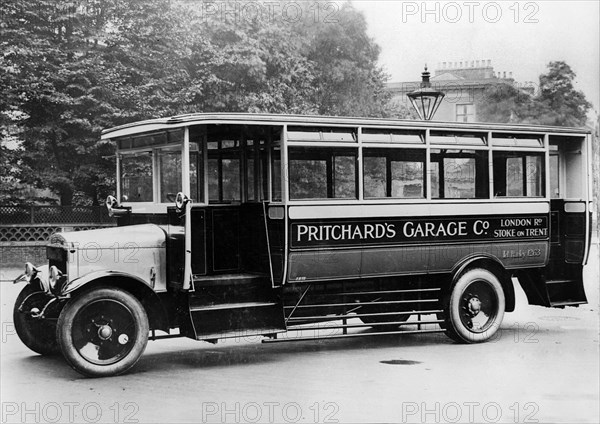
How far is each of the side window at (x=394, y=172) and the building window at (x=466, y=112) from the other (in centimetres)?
1759

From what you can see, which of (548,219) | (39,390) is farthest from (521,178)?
(39,390)

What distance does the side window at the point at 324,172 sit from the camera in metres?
9.09

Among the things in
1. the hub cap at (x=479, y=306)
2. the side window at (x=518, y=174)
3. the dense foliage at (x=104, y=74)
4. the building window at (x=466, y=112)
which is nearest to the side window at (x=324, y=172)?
the hub cap at (x=479, y=306)

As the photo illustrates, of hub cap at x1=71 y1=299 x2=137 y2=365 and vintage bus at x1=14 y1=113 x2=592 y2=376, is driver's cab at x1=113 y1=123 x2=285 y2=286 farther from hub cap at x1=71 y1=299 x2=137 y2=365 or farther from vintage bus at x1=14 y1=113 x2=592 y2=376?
hub cap at x1=71 y1=299 x2=137 y2=365

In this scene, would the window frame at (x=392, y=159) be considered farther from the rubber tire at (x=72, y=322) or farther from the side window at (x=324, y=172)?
the rubber tire at (x=72, y=322)

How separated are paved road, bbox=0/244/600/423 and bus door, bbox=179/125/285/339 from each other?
1.69 feet

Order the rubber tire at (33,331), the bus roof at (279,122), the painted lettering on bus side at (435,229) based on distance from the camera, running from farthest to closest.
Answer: the painted lettering on bus side at (435,229), the rubber tire at (33,331), the bus roof at (279,122)

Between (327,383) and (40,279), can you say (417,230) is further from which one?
(40,279)

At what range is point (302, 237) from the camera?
355 inches

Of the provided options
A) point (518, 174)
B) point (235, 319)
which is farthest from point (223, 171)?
point (518, 174)

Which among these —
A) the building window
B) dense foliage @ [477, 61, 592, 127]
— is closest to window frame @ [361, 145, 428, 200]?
dense foliage @ [477, 61, 592, 127]

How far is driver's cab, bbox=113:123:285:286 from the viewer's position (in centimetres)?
873

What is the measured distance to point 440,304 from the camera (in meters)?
10.2

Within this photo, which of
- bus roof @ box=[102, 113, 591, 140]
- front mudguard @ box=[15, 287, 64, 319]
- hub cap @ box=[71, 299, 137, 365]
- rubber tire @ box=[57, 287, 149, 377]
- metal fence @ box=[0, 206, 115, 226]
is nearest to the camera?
rubber tire @ box=[57, 287, 149, 377]
